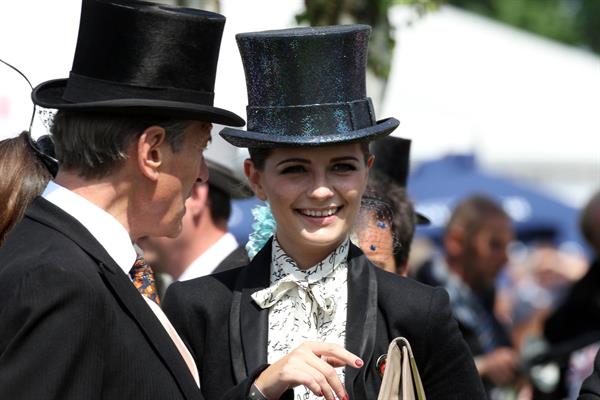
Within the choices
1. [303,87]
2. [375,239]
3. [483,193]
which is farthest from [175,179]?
[483,193]

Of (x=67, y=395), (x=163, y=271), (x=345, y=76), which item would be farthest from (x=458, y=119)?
(x=67, y=395)

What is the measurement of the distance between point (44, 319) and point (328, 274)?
3.58 feet

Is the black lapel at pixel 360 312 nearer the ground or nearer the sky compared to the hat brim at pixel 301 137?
nearer the ground

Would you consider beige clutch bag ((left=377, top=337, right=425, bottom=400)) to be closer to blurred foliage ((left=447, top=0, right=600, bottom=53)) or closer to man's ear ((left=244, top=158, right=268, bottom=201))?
man's ear ((left=244, top=158, right=268, bottom=201))

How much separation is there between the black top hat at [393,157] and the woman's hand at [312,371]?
1.99m

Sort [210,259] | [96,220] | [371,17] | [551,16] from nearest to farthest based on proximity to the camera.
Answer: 1. [96,220]
2. [210,259]
3. [371,17]
4. [551,16]

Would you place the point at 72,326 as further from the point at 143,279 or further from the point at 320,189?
the point at 143,279

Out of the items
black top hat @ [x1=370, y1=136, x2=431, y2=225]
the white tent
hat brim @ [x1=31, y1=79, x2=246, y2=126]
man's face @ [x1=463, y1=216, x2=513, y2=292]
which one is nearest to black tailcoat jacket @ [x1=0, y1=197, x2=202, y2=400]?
hat brim @ [x1=31, y1=79, x2=246, y2=126]

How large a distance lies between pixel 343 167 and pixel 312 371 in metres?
0.74

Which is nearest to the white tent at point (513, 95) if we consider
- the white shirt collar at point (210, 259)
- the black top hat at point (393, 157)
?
the white shirt collar at point (210, 259)

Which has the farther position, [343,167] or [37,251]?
[343,167]

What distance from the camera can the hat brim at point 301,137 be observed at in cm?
337

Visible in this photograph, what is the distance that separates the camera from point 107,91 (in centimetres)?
299

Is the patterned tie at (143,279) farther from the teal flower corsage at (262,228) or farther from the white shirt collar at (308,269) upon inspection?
the white shirt collar at (308,269)
